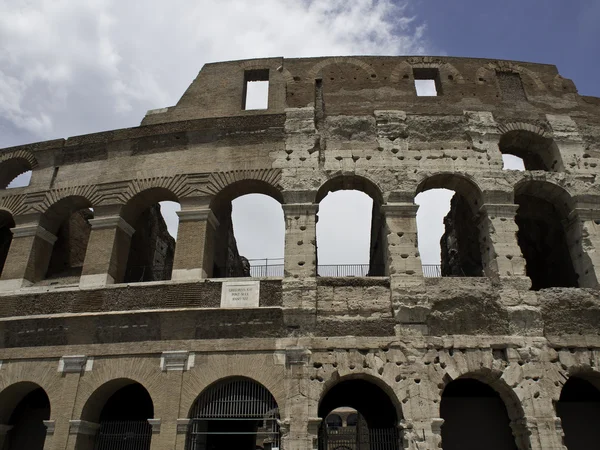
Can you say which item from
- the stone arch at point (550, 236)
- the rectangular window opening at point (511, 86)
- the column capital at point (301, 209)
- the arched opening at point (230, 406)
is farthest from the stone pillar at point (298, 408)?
the rectangular window opening at point (511, 86)

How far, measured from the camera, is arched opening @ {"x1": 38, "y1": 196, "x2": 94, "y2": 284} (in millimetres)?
10820

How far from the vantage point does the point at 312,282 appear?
914 centimetres

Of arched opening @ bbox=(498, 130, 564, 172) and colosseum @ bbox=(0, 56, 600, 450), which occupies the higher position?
arched opening @ bbox=(498, 130, 564, 172)

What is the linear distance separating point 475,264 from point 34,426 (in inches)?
427

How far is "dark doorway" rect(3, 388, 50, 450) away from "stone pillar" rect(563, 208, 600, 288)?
11.4 meters

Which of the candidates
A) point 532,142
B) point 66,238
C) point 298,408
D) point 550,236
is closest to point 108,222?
point 66,238

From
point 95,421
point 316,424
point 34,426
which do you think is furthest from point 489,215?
point 34,426

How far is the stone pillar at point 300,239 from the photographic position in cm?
931

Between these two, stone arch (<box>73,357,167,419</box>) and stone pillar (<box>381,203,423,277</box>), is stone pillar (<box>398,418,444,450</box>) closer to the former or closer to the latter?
stone pillar (<box>381,203,423,277</box>)

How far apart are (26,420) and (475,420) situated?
9.32 m

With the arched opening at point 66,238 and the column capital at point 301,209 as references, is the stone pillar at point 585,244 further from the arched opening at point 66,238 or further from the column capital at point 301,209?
the arched opening at point 66,238

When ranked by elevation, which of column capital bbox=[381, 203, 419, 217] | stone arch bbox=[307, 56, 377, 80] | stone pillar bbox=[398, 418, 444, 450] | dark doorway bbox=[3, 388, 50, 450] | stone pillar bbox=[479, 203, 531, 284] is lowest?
stone pillar bbox=[398, 418, 444, 450]

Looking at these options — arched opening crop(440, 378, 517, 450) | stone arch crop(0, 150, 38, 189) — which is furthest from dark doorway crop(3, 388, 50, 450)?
arched opening crop(440, 378, 517, 450)

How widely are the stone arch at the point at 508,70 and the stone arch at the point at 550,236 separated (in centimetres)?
281
